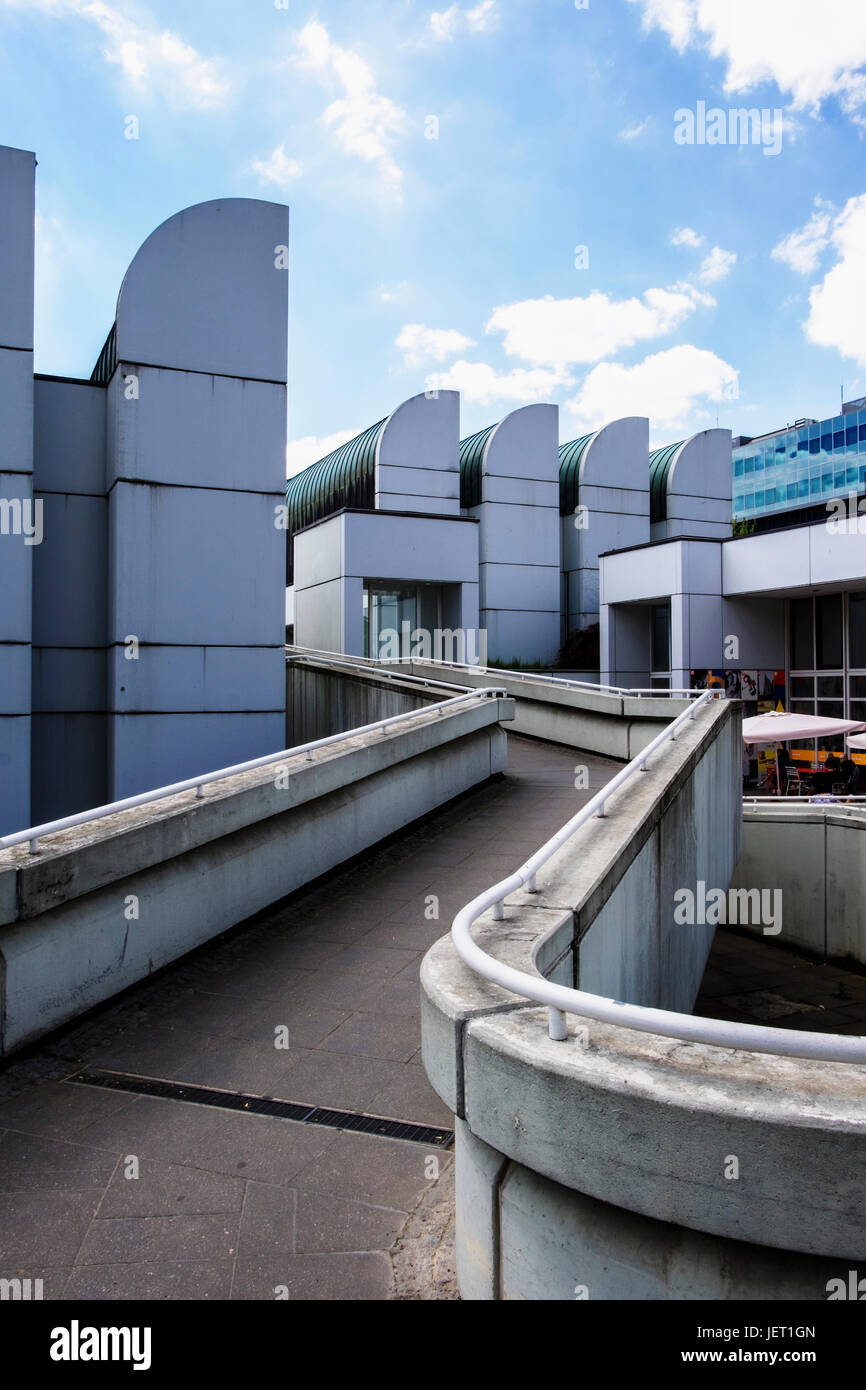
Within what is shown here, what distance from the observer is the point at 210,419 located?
467 inches

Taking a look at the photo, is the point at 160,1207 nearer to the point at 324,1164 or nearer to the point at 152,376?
the point at 324,1164

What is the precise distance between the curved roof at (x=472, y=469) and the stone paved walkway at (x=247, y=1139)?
78.8ft

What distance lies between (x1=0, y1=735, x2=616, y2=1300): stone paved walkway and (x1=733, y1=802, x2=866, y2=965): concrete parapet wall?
36.5 ft

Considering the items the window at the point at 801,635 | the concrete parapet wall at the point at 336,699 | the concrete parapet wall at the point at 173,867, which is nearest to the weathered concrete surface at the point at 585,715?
the concrete parapet wall at the point at 336,699

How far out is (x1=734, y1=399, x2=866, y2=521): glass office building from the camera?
73.4 meters

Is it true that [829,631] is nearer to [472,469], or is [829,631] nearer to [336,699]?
[472,469]

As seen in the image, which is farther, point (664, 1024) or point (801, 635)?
point (801, 635)

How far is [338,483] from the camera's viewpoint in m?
30.6

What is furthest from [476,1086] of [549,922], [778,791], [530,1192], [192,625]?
[778,791]

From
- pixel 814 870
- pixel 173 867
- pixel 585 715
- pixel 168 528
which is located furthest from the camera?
pixel 814 870

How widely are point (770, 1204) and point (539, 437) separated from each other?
27.9 meters

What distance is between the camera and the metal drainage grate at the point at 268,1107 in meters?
3.80

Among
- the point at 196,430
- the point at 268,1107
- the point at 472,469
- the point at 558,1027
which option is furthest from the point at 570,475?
the point at 558,1027

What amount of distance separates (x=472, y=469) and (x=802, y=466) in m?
57.9
